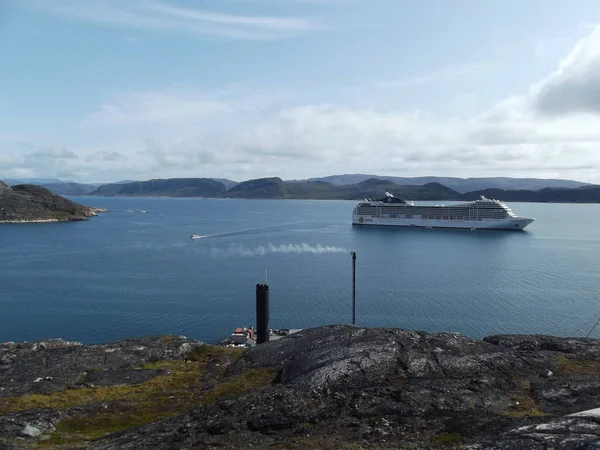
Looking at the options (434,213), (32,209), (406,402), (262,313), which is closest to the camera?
(406,402)

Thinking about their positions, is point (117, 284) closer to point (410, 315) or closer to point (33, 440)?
point (410, 315)

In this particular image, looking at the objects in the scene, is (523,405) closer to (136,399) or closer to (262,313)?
(136,399)

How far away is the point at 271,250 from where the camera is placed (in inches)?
4001

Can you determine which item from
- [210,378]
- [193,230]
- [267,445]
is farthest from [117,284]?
[193,230]

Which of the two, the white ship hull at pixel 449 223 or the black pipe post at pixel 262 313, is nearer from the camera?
the black pipe post at pixel 262 313

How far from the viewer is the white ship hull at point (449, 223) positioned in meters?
136

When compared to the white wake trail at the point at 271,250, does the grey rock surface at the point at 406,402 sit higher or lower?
higher

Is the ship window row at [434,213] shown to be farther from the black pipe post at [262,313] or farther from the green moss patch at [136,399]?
the green moss patch at [136,399]

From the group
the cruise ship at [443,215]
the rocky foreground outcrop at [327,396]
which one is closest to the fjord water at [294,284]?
the cruise ship at [443,215]

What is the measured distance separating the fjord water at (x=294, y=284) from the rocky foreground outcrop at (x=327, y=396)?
24538mm

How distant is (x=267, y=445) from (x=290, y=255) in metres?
82.6

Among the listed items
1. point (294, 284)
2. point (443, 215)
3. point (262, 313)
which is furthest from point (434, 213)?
point (262, 313)

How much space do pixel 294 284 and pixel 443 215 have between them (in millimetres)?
90465

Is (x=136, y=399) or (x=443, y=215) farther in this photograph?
(x=443, y=215)
